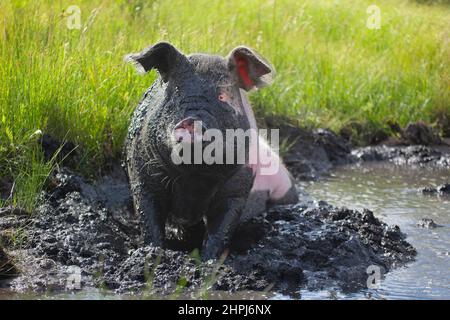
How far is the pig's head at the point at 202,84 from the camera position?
5699mm

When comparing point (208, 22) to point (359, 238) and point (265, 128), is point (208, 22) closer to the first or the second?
point (265, 128)

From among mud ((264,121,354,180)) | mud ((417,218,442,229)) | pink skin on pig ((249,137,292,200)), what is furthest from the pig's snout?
mud ((264,121,354,180))

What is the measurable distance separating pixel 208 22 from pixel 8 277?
620 centimetres

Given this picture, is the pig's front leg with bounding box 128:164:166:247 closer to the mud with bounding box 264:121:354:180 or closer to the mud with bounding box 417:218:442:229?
the mud with bounding box 417:218:442:229

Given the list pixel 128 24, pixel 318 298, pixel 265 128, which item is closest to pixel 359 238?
pixel 318 298

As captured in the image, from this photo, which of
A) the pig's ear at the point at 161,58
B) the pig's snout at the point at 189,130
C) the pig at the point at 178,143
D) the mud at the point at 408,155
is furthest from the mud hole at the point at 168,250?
the mud at the point at 408,155

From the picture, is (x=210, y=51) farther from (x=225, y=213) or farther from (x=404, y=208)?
(x=225, y=213)

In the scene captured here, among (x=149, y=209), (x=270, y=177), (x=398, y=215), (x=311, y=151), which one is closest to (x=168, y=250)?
(x=149, y=209)

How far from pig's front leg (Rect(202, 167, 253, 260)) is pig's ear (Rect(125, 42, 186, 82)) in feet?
2.60

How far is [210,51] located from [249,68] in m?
3.20

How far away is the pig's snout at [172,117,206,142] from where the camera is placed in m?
5.53

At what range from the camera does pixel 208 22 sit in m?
11.4

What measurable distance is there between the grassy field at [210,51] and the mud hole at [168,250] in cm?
27

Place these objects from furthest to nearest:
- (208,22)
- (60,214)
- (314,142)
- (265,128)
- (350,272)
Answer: (208,22), (314,142), (265,128), (60,214), (350,272)
